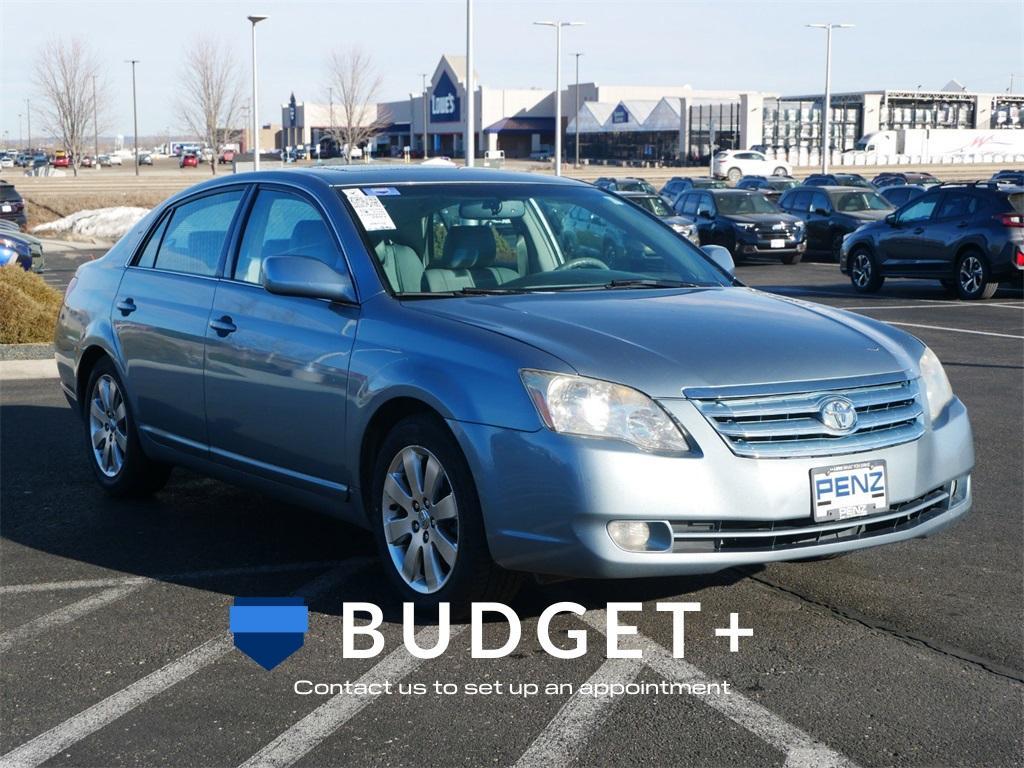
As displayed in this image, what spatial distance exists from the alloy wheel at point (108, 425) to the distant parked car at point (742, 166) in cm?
Answer: 5984

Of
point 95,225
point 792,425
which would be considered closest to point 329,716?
point 792,425

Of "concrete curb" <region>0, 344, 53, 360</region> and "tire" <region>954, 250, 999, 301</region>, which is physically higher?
"tire" <region>954, 250, 999, 301</region>

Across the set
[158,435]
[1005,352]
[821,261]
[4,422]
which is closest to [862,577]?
[158,435]

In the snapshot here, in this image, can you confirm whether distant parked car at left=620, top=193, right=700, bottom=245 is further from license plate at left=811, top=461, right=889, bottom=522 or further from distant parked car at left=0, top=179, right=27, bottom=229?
license plate at left=811, top=461, right=889, bottom=522

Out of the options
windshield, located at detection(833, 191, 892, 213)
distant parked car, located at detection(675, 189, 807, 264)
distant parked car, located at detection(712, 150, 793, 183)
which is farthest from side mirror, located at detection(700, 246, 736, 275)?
distant parked car, located at detection(712, 150, 793, 183)

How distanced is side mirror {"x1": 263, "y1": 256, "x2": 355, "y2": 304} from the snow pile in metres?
34.0

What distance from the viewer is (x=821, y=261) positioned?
100 ft

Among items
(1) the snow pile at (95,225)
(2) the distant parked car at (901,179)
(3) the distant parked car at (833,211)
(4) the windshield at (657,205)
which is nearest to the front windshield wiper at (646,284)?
(3) the distant parked car at (833,211)

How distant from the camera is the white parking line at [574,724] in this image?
400 centimetres

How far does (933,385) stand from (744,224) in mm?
23821

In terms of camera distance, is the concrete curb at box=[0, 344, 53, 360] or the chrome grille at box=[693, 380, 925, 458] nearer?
the chrome grille at box=[693, 380, 925, 458]

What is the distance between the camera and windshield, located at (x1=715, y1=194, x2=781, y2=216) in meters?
29.8

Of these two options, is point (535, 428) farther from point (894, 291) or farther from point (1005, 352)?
point (894, 291)

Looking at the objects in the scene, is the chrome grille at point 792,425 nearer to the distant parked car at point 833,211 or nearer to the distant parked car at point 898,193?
the distant parked car at point 833,211
